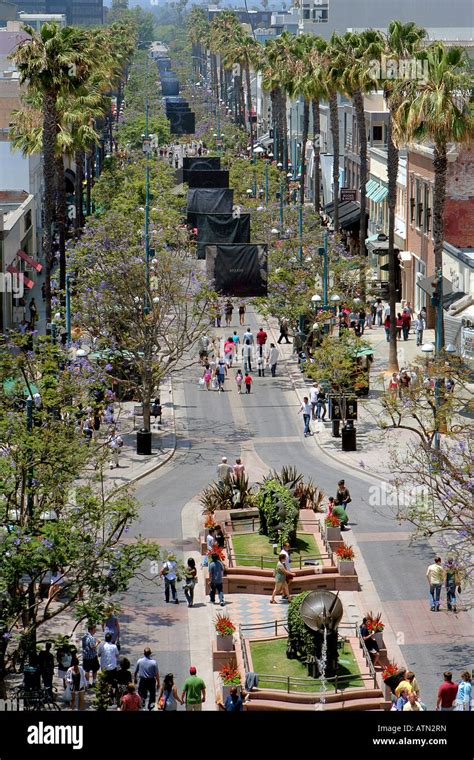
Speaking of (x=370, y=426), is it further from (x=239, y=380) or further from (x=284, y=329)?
(x=284, y=329)

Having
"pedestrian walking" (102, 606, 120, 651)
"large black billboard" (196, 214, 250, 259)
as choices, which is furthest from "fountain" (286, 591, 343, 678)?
"large black billboard" (196, 214, 250, 259)

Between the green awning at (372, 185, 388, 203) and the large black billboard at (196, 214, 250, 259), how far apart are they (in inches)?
342

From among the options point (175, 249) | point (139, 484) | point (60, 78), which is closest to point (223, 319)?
point (175, 249)

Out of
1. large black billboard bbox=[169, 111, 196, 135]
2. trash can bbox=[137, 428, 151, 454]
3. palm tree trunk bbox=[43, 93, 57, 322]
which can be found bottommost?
large black billboard bbox=[169, 111, 196, 135]

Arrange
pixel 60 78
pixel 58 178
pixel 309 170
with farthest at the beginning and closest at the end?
pixel 309 170 < pixel 58 178 < pixel 60 78

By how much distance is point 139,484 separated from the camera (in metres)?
45.4

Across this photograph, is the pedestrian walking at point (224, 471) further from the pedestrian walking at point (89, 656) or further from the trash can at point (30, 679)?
the trash can at point (30, 679)

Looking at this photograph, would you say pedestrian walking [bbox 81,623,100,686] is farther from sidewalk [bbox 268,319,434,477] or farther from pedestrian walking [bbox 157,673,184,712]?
sidewalk [bbox 268,319,434,477]

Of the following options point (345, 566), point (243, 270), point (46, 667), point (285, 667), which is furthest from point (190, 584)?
point (243, 270)

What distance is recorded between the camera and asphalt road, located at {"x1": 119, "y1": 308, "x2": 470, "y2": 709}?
103 ft

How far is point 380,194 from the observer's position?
87.1 metres
